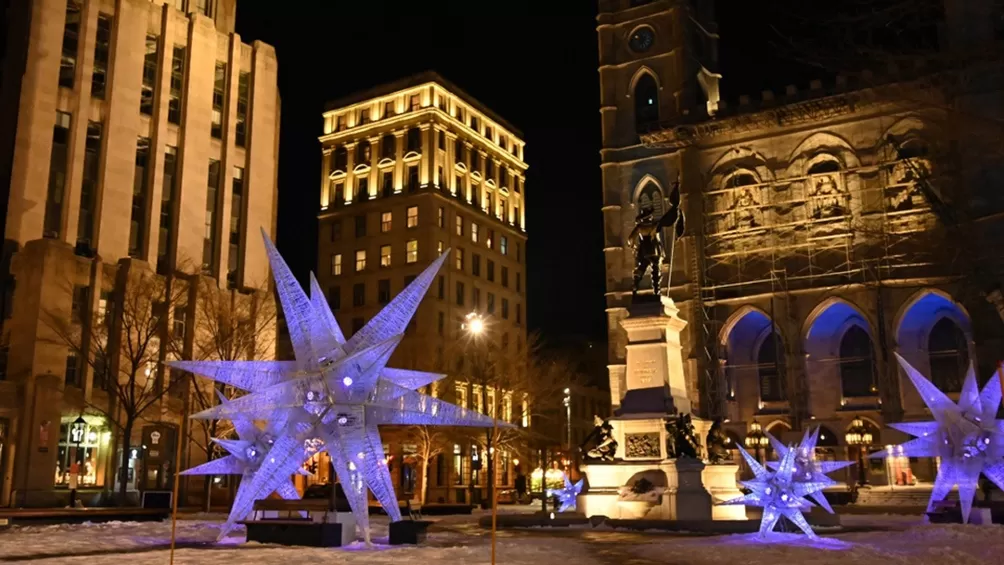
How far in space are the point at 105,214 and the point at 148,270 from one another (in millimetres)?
3416

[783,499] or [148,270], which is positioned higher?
[148,270]

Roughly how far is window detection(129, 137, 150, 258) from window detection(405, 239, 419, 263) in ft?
87.8

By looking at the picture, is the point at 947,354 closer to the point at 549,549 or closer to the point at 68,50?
the point at 549,549

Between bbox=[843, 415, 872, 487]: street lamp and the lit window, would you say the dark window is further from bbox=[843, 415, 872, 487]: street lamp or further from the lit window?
bbox=[843, 415, 872, 487]: street lamp

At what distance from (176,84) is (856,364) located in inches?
1642

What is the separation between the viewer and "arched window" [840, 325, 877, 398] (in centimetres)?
5284

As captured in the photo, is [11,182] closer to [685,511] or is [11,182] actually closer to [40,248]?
[40,248]

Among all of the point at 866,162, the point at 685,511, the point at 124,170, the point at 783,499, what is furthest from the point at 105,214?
the point at 866,162

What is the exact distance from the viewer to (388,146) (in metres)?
75.5


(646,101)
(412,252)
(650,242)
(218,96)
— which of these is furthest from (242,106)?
(650,242)

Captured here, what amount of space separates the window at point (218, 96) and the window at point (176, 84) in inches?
84.3

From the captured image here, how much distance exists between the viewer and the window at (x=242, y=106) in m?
53.8

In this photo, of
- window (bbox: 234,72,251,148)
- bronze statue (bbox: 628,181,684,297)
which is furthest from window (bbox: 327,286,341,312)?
bronze statue (bbox: 628,181,684,297)

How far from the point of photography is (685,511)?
70.3 ft
